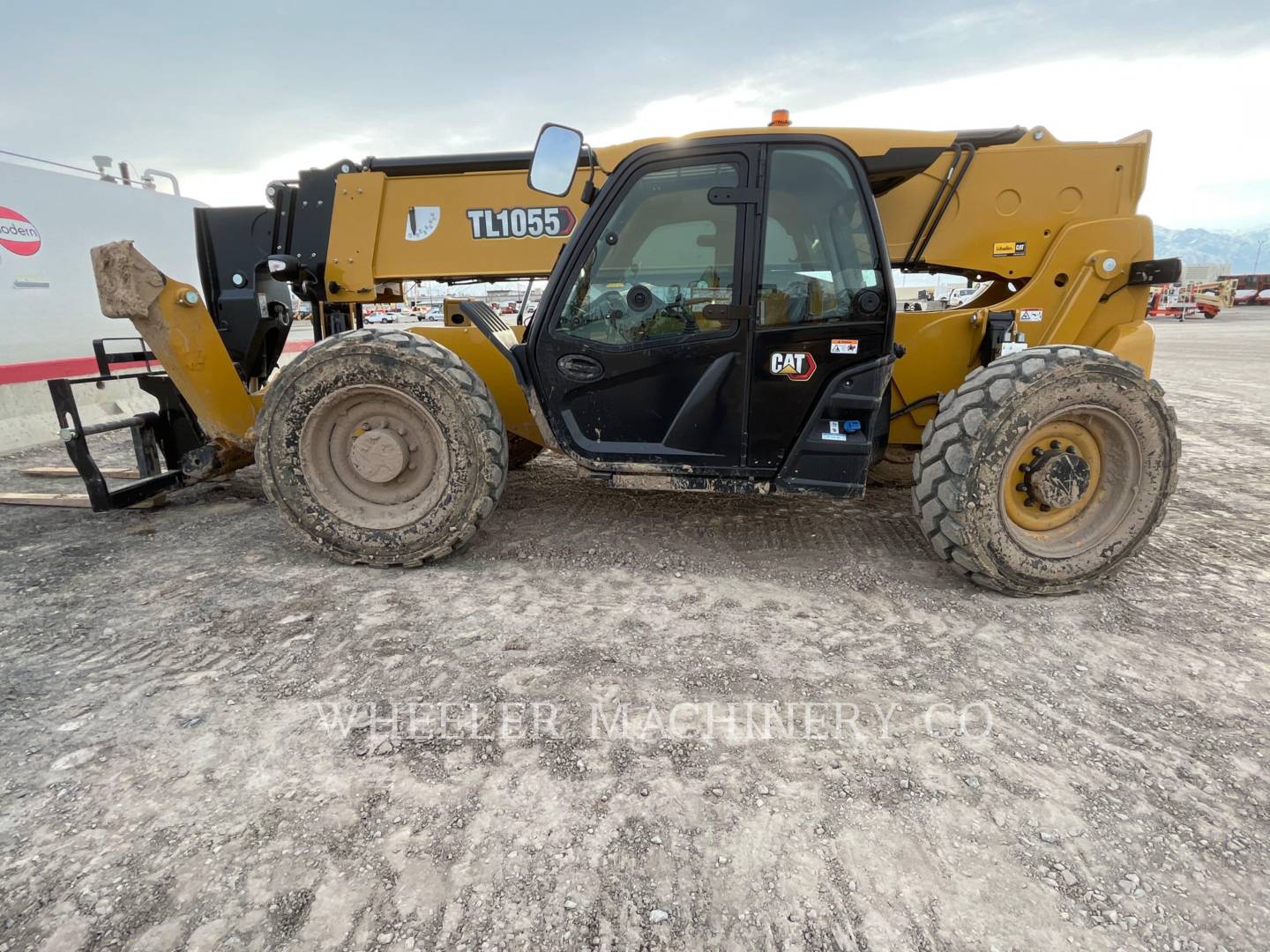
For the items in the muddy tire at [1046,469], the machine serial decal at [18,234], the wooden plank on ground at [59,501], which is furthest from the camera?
the machine serial decal at [18,234]

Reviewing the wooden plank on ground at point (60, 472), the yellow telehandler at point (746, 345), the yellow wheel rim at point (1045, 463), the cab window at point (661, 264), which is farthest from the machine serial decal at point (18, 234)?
the yellow wheel rim at point (1045, 463)

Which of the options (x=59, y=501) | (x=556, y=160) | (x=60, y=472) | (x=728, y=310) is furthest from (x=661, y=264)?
(x=60, y=472)

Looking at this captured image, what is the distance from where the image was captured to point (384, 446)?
138 inches

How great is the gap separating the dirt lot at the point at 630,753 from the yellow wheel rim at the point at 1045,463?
0.41m

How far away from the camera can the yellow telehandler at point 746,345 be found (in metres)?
3.21

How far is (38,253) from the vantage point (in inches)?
330

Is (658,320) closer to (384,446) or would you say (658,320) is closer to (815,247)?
(815,247)

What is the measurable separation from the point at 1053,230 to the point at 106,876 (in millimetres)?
4817

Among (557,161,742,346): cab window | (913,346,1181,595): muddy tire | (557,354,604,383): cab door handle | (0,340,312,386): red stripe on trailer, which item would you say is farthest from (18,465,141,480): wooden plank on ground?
(913,346,1181,595): muddy tire

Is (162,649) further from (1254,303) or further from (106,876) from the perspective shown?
(1254,303)

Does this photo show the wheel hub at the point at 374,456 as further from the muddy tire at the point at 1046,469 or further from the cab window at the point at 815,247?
the muddy tire at the point at 1046,469

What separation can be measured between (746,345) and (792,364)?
0.82ft

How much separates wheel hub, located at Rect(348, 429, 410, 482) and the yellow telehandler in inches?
0.6

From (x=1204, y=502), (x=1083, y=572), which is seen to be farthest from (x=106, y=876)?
(x=1204, y=502)
